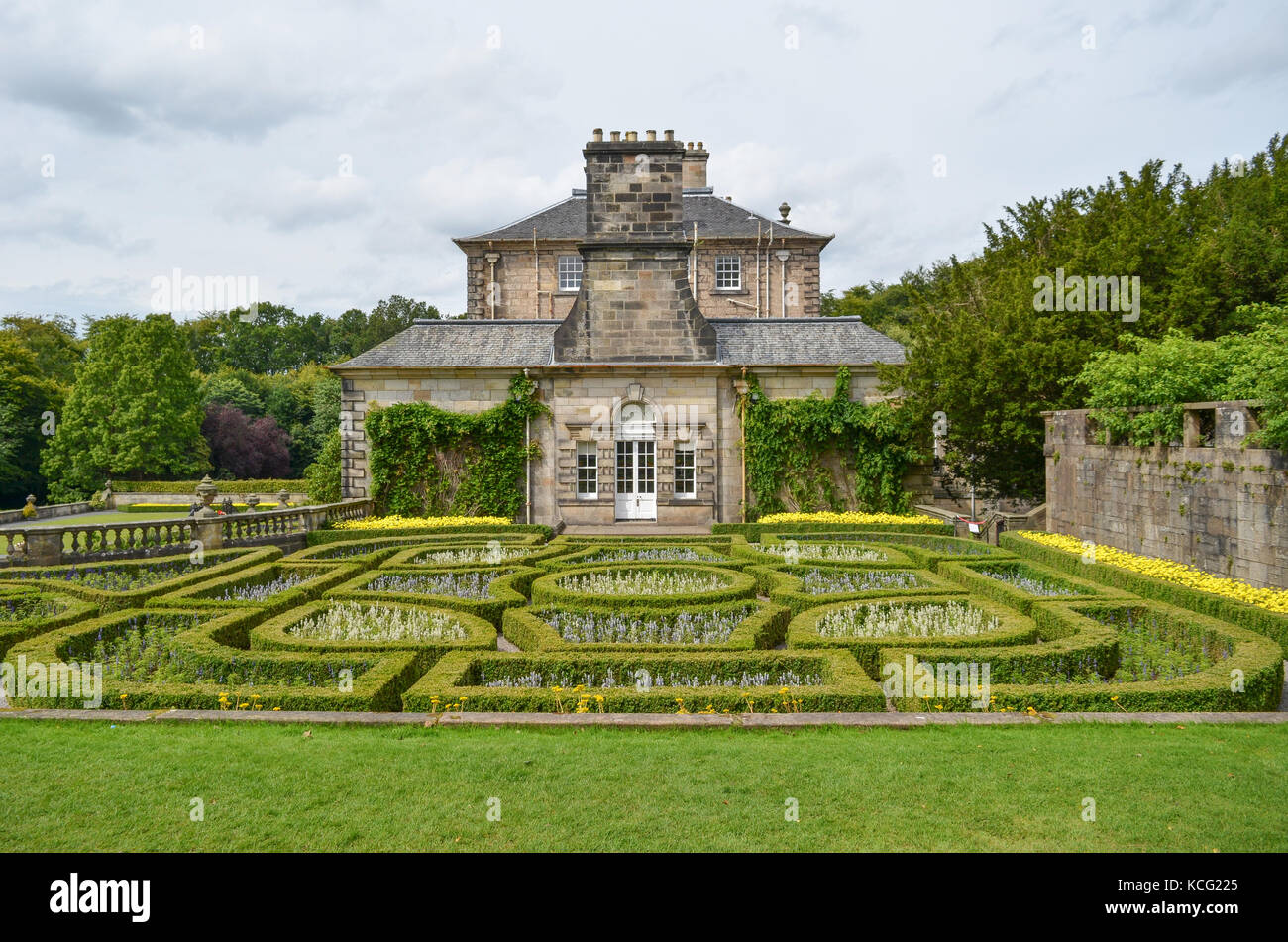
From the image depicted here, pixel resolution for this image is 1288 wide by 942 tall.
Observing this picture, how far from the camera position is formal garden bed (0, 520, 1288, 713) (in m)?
7.76

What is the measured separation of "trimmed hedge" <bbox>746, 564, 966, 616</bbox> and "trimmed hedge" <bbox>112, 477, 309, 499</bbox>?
120 feet

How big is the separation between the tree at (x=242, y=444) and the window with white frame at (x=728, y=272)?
37691mm

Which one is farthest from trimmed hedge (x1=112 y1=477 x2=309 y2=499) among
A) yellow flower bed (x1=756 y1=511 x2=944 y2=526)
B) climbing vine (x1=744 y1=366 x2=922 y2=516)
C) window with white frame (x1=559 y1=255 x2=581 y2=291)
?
yellow flower bed (x1=756 y1=511 x2=944 y2=526)

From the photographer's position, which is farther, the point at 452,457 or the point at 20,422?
the point at 20,422

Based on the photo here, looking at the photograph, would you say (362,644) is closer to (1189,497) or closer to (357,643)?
(357,643)

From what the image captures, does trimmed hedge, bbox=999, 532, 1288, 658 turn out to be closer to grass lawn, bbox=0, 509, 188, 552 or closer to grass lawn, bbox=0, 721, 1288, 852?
grass lawn, bbox=0, 721, 1288, 852

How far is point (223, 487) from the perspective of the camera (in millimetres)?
45156

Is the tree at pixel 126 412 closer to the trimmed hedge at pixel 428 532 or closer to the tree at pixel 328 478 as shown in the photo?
the tree at pixel 328 478

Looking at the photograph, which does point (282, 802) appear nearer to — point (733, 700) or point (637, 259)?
point (733, 700)

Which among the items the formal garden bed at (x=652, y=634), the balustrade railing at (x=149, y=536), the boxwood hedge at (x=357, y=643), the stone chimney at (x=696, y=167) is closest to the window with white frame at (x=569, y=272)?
the stone chimney at (x=696, y=167)

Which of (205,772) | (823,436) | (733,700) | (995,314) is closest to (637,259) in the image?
(823,436)

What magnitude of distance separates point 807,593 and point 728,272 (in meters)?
25.2

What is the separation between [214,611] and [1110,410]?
1704cm

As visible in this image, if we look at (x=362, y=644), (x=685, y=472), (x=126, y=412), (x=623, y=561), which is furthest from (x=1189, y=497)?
(x=126, y=412)
